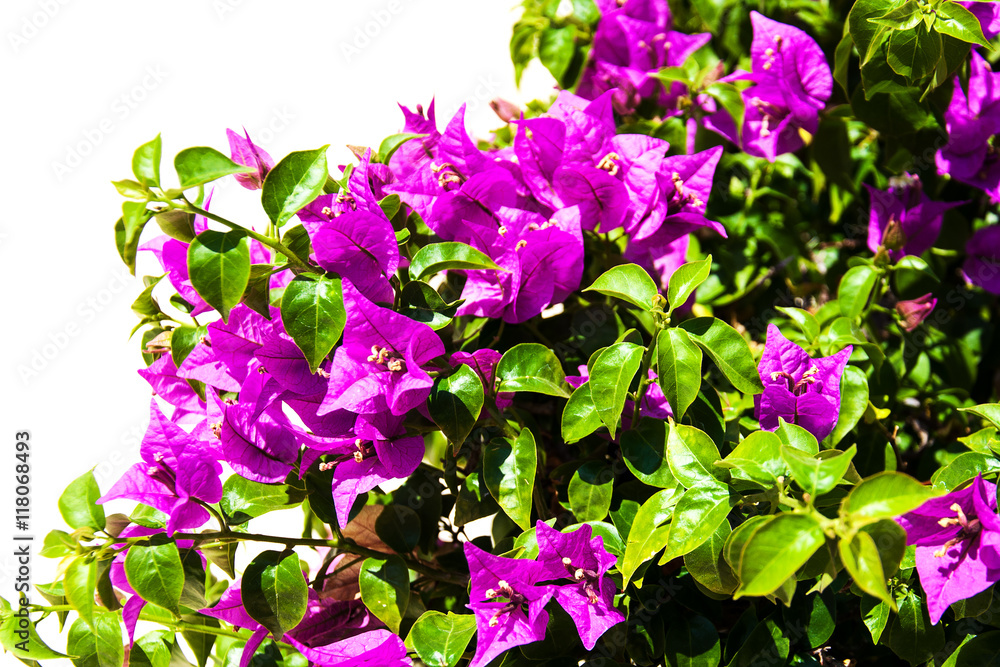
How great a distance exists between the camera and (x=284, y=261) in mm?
580

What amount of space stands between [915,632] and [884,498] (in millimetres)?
241

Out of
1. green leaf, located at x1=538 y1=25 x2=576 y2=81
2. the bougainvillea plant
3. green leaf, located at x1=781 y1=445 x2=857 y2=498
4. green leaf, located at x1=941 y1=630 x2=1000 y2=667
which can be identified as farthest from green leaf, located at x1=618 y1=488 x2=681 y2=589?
green leaf, located at x1=538 y1=25 x2=576 y2=81

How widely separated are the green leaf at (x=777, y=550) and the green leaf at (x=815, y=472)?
2cm

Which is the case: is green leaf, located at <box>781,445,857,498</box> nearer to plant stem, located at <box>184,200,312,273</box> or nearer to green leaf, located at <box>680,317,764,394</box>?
green leaf, located at <box>680,317,764,394</box>

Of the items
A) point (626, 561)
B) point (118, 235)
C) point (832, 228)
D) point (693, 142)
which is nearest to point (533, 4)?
point (693, 142)

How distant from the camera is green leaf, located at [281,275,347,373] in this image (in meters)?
0.49

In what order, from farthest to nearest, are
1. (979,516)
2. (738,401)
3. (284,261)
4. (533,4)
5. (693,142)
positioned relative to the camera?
(533,4) < (693,142) < (738,401) < (284,261) < (979,516)

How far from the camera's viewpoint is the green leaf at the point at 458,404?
21.0 inches

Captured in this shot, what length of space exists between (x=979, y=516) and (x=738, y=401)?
256mm

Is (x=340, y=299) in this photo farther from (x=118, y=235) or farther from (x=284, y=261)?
(x=118, y=235)

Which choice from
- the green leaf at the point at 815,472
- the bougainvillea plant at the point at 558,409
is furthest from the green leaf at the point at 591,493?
the green leaf at the point at 815,472

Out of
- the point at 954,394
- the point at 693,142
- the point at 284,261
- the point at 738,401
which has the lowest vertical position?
the point at 954,394

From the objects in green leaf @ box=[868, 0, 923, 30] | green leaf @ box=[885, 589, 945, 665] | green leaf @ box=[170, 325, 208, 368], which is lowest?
A: green leaf @ box=[885, 589, 945, 665]

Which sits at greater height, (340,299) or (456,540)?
(340,299)
